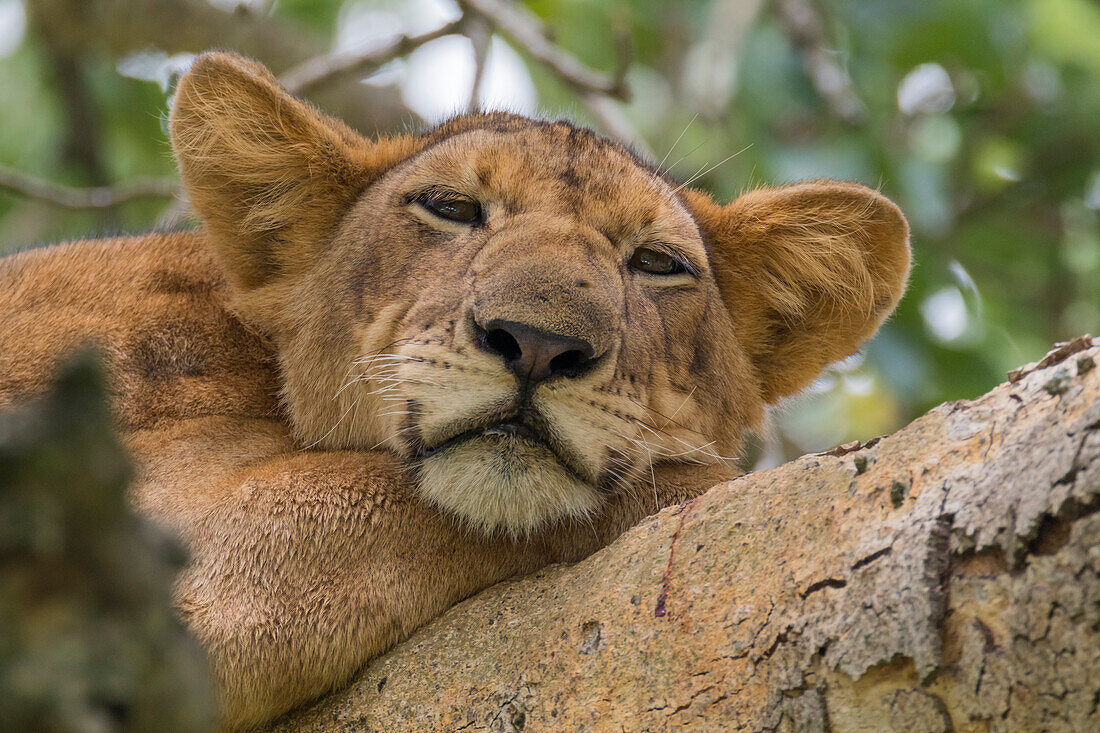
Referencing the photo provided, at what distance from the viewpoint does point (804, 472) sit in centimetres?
312

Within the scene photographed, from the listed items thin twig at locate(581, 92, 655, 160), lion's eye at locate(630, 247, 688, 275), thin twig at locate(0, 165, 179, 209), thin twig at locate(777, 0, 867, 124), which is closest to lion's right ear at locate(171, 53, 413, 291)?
lion's eye at locate(630, 247, 688, 275)

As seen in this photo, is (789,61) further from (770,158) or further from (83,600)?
(83,600)

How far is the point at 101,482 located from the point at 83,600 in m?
0.21

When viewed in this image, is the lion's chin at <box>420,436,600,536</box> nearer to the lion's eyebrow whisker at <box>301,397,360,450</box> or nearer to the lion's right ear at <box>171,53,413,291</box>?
the lion's eyebrow whisker at <box>301,397,360,450</box>

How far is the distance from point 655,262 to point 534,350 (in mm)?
1436

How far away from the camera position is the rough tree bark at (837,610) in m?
2.30

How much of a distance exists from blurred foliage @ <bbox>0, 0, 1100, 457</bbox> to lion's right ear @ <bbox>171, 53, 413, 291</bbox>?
297 cm

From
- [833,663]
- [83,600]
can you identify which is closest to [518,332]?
[833,663]

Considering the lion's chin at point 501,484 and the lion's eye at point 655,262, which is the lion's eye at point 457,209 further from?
the lion's chin at point 501,484

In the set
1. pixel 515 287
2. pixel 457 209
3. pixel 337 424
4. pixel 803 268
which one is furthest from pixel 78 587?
pixel 803 268

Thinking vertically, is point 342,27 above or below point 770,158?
below

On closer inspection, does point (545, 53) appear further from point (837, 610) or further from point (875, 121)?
point (837, 610)

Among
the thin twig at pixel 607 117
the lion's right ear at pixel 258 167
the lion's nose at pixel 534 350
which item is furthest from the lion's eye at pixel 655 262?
the thin twig at pixel 607 117

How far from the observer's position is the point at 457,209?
504 cm
